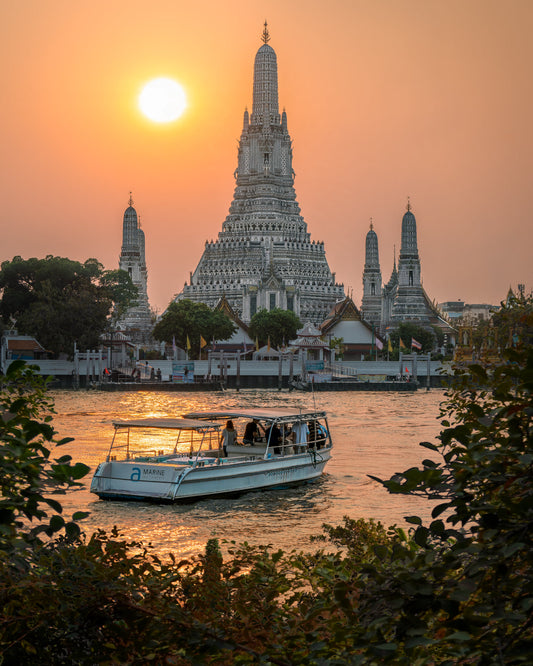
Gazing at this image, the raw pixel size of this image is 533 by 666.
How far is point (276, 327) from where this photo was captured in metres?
97.6

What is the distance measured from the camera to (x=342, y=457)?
29.6 metres

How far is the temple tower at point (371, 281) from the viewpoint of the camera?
128125 millimetres

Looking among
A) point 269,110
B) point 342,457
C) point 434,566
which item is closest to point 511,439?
point 434,566

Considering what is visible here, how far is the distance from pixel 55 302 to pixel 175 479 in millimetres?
58945

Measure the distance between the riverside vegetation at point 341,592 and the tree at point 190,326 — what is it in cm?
8191

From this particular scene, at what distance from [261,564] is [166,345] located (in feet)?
300

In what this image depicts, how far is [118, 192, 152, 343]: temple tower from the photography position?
4759 inches

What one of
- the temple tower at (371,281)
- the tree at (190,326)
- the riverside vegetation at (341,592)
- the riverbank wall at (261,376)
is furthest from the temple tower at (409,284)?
the riverside vegetation at (341,592)

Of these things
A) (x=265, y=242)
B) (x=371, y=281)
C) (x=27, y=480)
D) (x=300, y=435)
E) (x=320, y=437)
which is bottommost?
(x=320, y=437)

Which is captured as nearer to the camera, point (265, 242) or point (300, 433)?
point (300, 433)

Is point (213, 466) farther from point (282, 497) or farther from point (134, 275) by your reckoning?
point (134, 275)

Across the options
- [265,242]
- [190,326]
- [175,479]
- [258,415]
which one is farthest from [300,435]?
[265,242]

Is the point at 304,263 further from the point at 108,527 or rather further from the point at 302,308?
the point at 108,527

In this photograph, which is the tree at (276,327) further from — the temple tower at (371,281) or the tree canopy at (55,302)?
the temple tower at (371,281)
